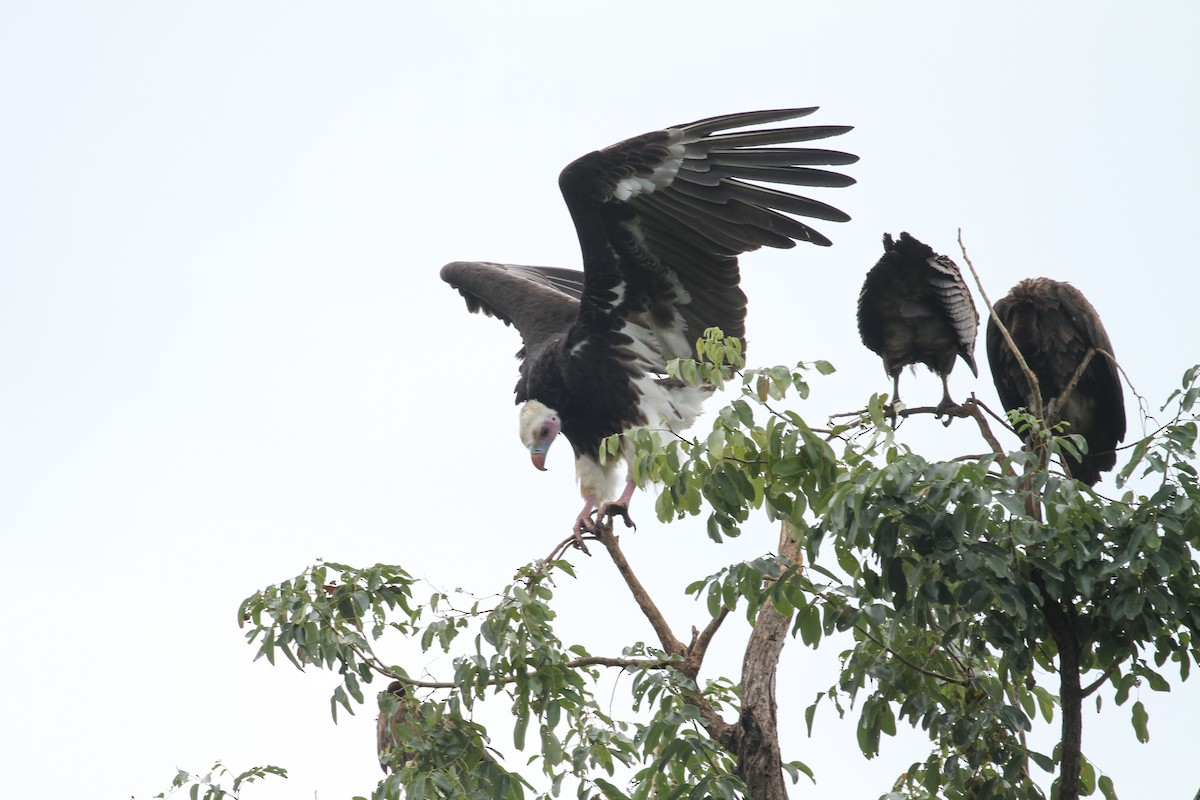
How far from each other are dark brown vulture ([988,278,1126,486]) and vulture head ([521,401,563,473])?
6.29ft

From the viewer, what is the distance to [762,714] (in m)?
3.83

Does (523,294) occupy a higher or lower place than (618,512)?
higher

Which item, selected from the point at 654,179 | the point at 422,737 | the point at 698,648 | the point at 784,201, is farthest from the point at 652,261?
the point at 422,737

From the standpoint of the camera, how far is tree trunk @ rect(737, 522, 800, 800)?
12.2ft

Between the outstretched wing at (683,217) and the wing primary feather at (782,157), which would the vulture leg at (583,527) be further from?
the wing primary feather at (782,157)

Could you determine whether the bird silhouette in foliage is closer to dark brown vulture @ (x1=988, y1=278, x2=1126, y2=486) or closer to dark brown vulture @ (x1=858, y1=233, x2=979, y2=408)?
dark brown vulture @ (x1=858, y1=233, x2=979, y2=408)

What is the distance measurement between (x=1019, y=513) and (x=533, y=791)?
154 cm

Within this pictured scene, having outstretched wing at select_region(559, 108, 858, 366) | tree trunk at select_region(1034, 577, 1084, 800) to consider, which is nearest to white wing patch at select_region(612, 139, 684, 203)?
outstretched wing at select_region(559, 108, 858, 366)

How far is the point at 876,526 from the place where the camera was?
2656 mm

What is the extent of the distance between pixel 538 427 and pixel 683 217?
1.25 metres

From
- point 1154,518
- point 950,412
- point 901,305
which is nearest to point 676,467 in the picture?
point 1154,518

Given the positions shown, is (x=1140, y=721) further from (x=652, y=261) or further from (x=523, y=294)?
(x=523, y=294)

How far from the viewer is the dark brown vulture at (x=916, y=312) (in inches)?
191

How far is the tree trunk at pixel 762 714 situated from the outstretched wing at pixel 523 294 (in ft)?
8.49
